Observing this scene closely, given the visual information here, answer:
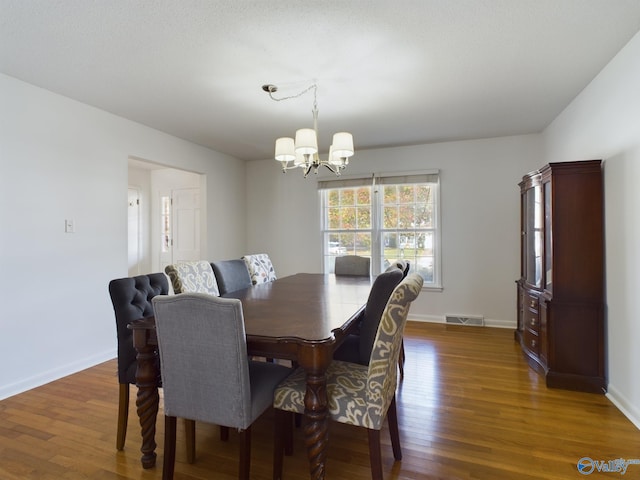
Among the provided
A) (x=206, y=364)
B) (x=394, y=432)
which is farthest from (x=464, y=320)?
(x=206, y=364)

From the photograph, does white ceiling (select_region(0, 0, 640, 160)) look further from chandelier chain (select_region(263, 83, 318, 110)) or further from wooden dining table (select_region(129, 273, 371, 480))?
wooden dining table (select_region(129, 273, 371, 480))

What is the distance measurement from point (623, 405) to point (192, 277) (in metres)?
3.03

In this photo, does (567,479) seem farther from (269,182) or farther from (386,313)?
(269,182)

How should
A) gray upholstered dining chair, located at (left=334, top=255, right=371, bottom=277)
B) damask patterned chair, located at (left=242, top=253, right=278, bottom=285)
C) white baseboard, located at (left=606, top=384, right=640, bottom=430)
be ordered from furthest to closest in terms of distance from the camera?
gray upholstered dining chair, located at (left=334, top=255, right=371, bottom=277) → damask patterned chair, located at (left=242, top=253, right=278, bottom=285) → white baseboard, located at (left=606, top=384, right=640, bottom=430)

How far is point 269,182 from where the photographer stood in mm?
5422

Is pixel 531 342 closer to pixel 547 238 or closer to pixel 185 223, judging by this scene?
pixel 547 238

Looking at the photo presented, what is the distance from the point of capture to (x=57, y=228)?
2.90m

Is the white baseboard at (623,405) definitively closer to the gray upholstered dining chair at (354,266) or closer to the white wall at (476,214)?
the white wall at (476,214)

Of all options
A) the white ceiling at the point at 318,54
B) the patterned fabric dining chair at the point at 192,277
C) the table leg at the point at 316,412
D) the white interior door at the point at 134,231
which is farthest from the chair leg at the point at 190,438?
the white interior door at the point at 134,231

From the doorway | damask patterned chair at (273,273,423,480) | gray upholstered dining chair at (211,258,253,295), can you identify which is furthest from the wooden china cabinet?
the doorway

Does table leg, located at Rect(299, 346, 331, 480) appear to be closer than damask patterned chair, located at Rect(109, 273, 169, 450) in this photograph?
Yes

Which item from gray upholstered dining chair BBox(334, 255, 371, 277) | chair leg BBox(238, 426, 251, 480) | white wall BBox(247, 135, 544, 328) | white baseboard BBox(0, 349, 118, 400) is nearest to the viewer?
chair leg BBox(238, 426, 251, 480)

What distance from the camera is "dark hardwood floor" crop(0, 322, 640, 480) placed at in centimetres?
171
